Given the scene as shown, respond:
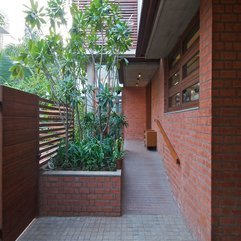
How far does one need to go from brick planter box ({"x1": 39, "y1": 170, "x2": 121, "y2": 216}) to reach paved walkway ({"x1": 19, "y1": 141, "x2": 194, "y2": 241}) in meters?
0.13

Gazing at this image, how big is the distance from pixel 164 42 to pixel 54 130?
2812mm

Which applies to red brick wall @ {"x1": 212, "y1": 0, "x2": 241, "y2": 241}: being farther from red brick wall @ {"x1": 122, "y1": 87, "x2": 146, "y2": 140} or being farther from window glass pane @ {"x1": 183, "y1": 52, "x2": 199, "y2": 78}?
red brick wall @ {"x1": 122, "y1": 87, "x2": 146, "y2": 140}

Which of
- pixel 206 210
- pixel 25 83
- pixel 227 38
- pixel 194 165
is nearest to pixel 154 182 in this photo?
pixel 194 165

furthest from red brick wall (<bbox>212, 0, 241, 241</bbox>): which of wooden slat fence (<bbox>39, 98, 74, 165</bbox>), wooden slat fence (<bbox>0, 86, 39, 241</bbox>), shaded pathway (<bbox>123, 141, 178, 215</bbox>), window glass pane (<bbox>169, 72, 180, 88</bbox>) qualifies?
wooden slat fence (<bbox>39, 98, 74, 165</bbox>)

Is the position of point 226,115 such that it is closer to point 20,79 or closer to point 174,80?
point 174,80

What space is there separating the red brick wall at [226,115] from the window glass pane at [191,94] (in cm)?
94

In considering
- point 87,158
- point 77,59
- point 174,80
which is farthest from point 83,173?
point 174,80

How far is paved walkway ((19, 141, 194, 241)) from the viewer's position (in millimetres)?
3219

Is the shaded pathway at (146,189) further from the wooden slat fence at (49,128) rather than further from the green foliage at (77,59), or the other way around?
the wooden slat fence at (49,128)

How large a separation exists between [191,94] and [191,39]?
891mm

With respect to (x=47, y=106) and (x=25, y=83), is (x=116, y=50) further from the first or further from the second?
(x=25, y=83)

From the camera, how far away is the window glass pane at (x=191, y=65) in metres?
3.62

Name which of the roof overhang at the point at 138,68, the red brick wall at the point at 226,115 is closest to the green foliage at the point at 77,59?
the roof overhang at the point at 138,68

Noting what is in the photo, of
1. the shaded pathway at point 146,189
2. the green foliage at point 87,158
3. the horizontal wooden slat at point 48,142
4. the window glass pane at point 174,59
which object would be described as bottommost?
the shaded pathway at point 146,189
